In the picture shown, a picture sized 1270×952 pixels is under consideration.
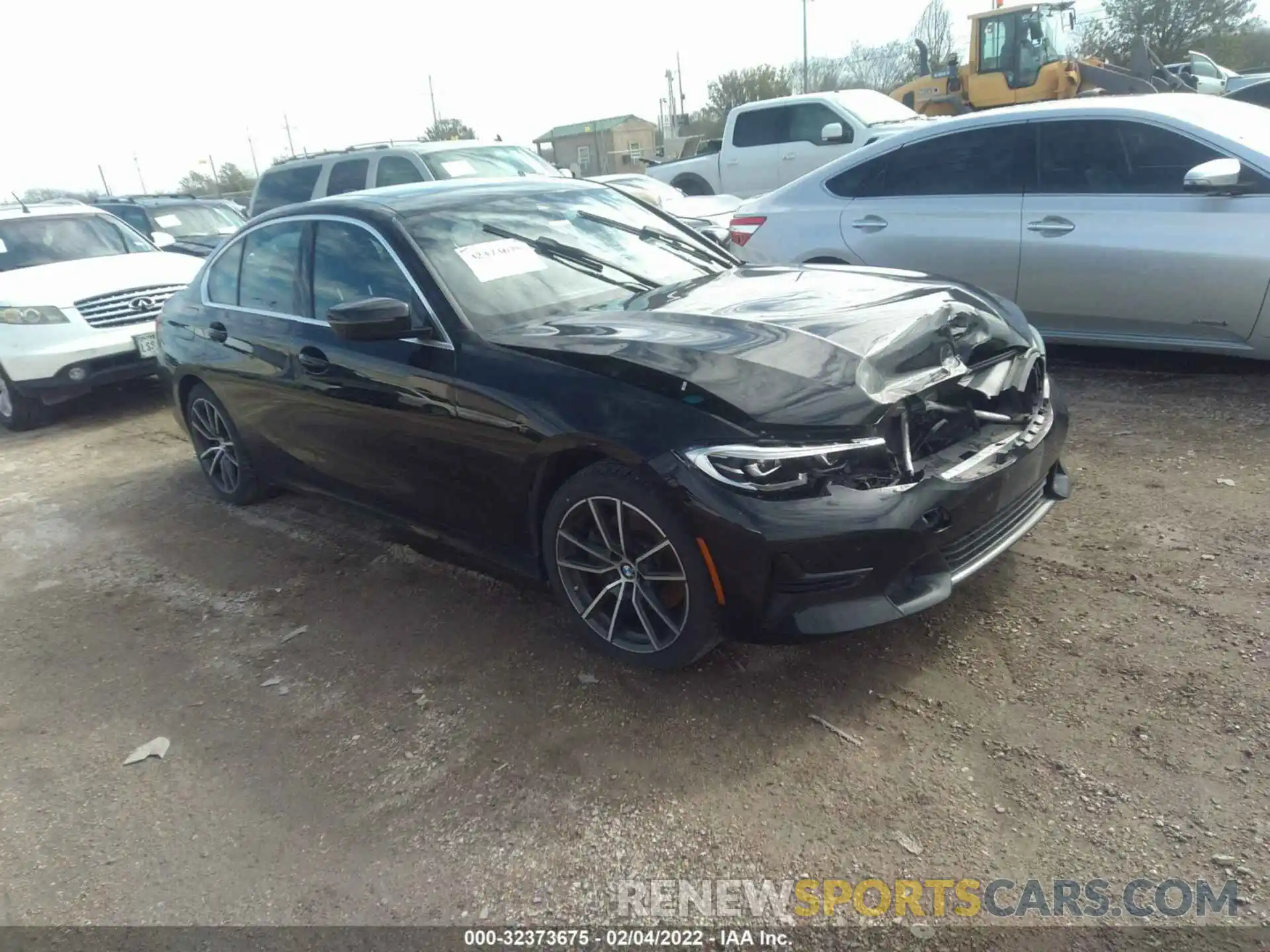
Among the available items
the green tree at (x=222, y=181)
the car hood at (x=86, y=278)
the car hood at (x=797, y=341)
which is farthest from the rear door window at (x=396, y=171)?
the green tree at (x=222, y=181)

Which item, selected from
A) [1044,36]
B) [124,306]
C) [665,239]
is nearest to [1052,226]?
[665,239]

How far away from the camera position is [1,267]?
8.06m

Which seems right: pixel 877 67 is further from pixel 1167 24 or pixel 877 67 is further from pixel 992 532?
pixel 992 532

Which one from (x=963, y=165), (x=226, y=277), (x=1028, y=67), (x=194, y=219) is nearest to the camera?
(x=226, y=277)

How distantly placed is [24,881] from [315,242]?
9.34ft

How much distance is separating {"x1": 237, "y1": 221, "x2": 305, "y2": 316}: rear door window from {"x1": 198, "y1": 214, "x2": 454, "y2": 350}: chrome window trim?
0.07 ft

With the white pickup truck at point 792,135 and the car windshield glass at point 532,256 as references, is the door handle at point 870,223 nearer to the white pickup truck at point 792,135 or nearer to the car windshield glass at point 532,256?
the car windshield glass at point 532,256

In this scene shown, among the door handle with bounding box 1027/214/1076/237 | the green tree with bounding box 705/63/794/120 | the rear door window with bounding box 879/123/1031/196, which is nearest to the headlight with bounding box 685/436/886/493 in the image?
the door handle with bounding box 1027/214/1076/237

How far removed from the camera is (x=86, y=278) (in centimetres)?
773

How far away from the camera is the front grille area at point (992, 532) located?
2912mm

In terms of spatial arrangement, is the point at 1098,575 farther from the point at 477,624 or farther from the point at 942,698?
the point at 477,624

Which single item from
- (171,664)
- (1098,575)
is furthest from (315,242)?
(1098,575)

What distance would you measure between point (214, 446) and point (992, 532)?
4443mm

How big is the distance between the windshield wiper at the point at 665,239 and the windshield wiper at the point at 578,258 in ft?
1.19
